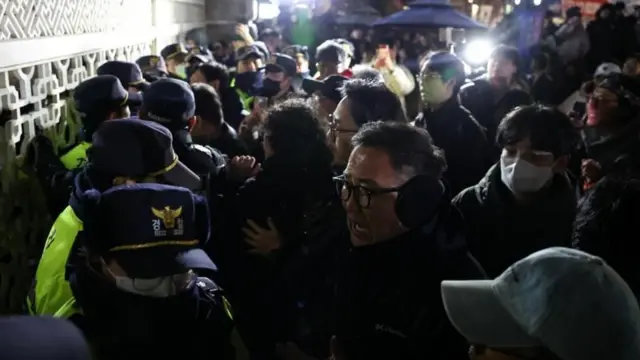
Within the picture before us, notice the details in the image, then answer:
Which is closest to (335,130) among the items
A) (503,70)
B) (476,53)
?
(503,70)

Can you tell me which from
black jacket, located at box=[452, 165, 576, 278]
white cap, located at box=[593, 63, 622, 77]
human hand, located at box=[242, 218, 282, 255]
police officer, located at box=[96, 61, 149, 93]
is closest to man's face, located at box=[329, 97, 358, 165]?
human hand, located at box=[242, 218, 282, 255]

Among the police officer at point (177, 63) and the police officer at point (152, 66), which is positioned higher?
the police officer at point (152, 66)

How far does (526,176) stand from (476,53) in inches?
293

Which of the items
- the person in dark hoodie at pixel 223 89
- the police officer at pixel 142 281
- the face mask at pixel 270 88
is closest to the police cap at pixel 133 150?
the police officer at pixel 142 281

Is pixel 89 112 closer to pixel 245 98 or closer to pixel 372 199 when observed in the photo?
pixel 372 199

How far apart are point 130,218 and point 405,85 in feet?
19.0

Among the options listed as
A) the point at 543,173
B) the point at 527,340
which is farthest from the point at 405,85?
the point at 527,340

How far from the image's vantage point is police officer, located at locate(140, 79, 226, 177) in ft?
11.5

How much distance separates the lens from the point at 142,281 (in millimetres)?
1948

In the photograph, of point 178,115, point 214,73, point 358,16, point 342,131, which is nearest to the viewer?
point 342,131

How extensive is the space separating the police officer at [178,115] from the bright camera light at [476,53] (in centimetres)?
667

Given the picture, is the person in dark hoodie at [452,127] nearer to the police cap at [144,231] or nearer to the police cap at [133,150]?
the police cap at [133,150]

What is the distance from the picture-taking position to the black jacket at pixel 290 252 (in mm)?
2887

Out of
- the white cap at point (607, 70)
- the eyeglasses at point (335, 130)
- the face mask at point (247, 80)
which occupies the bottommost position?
the face mask at point (247, 80)
